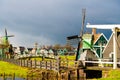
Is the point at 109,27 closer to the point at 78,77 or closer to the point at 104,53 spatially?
the point at 78,77

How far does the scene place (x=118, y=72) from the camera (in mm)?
49719

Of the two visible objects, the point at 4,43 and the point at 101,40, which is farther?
the point at 4,43

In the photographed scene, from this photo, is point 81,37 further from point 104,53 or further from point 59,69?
point 59,69

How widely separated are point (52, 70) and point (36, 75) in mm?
5016

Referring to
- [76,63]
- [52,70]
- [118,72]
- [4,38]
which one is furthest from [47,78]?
[4,38]

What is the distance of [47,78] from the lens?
205 feet

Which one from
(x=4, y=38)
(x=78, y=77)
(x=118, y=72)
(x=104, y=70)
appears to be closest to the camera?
Answer: (x=118, y=72)

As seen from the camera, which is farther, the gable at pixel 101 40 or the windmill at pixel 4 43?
the windmill at pixel 4 43

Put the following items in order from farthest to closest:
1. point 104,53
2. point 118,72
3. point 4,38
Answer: point 4,38 < point 104,53 < point 118,72

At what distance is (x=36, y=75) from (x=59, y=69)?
7.75 m

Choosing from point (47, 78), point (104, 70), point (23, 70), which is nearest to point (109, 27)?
point (104, 70)

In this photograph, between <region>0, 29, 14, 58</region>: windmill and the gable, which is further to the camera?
<region>0, 29, 14, 58</region>: windmill

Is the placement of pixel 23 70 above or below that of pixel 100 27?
below

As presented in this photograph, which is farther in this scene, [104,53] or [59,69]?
[104,53]
